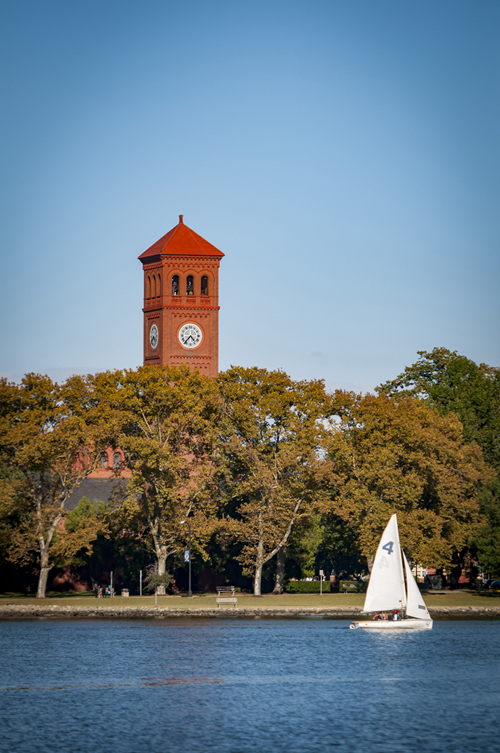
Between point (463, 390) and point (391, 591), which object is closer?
point (391, 591)

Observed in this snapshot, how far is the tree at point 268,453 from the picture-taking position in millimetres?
74938

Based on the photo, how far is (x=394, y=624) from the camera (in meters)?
57.8

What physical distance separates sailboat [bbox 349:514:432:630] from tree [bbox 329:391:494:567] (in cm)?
1254

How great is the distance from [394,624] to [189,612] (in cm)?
1645

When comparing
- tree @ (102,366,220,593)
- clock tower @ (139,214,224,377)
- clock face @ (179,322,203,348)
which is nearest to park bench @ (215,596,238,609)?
tree @ (102,366,220,593)

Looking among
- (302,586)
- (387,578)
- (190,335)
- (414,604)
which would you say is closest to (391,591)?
(387,578)

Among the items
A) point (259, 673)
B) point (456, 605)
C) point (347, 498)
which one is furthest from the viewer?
point (347, 498)

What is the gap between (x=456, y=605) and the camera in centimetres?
7125

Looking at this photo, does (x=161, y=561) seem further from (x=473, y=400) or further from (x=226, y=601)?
(x=473, y=400)

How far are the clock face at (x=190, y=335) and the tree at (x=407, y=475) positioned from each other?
29.0m

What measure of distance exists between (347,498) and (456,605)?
1123 cm

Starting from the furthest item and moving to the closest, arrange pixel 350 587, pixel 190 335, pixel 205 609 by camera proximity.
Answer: pixel 190 335, pixel 350 587, pixel 205 609

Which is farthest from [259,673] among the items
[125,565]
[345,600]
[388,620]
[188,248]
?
[188,248]

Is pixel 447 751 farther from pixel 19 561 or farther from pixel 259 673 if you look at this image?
pixel 19 561
